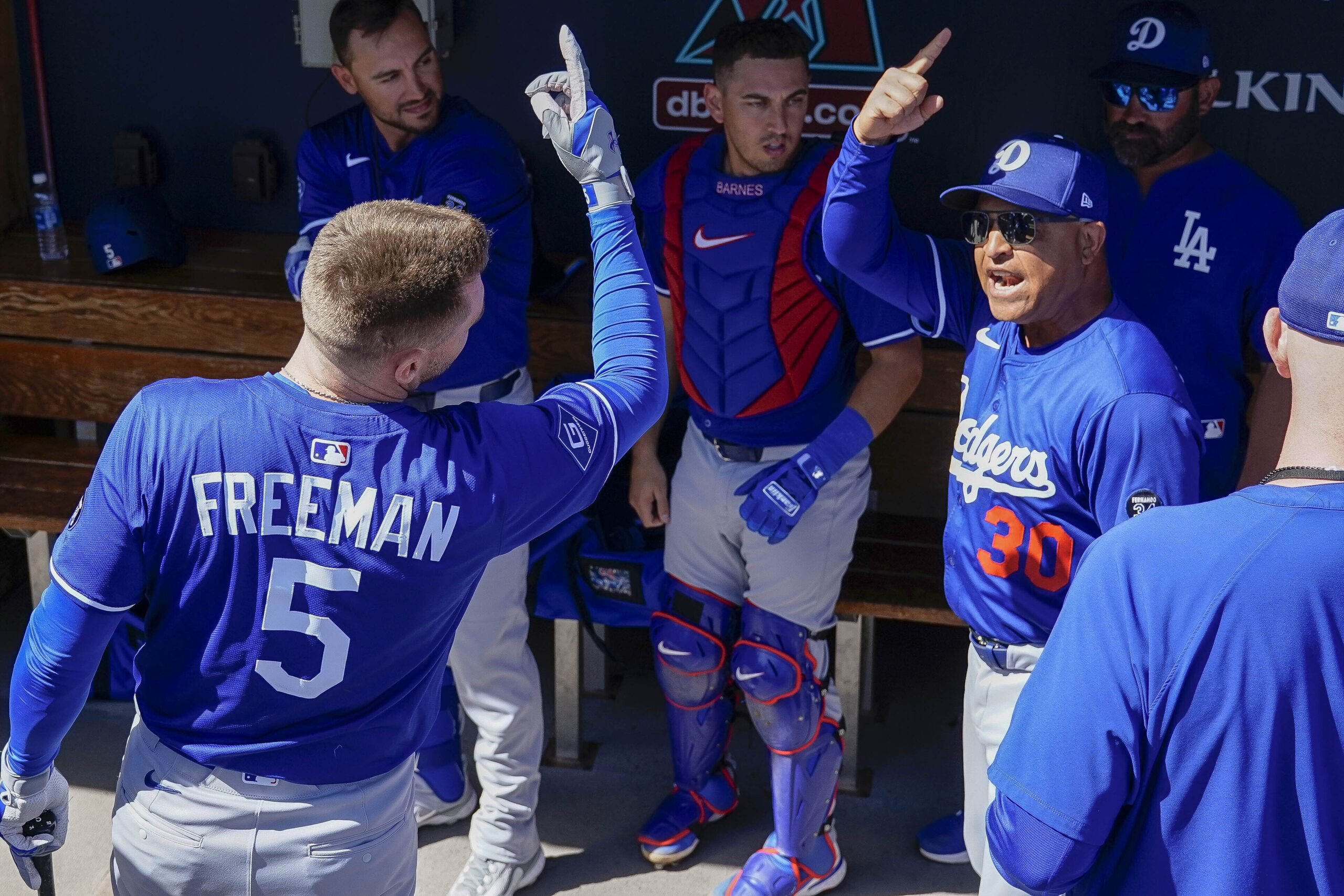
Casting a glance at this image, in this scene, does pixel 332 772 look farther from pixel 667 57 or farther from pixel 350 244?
pixel 667 57

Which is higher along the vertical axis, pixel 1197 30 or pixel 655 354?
pixel 1197 30

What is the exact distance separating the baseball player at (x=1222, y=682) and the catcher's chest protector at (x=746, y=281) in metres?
1.42

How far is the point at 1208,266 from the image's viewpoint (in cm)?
263

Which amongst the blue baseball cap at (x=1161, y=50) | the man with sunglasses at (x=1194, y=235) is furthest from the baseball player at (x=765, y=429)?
the blue baseball cap at (x=1161, y=50)

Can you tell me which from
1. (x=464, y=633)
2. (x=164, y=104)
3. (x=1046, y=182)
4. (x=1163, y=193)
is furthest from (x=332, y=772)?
(x=164, y=104)

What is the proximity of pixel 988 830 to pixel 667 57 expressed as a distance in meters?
2.81

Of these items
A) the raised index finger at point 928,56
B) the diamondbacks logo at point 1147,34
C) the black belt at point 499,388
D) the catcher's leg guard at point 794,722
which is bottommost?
the catcher's leg guard at point 794,722

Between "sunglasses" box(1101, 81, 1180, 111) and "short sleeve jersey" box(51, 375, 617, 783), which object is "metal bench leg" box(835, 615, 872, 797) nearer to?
"sunglasses" box(1101, 81, 1180, 111)

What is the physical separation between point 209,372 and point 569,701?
1.35 meters

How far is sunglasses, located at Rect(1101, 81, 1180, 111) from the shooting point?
268 centimetres

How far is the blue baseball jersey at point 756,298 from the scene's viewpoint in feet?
9.21

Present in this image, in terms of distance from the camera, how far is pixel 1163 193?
2707mm

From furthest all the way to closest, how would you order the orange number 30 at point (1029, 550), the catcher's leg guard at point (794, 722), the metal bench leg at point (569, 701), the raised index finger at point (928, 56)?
the metal bench leg at point (569, 701), the catcher's leg guard at point (794, 722), the raised index finger at point (928, 56), the orange number 30 at point (1029, 550)

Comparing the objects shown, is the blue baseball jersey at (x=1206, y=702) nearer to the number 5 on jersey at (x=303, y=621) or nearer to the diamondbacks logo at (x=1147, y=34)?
the number 5 on jersey at (x=303, y=621)
